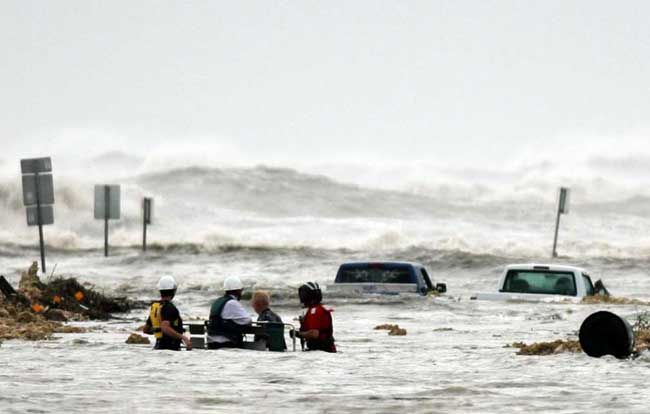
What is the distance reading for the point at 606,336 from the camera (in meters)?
17.8

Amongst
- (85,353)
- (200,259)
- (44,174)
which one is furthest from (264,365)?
(200,259)

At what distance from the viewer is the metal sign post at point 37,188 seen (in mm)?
37938

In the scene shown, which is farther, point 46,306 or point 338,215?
point 338,215

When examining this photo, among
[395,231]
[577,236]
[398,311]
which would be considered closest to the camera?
[398,311]

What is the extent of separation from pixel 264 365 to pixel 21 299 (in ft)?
33.7

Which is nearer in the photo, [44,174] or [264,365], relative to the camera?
[264,365]

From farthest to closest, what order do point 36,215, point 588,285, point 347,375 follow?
point 36,215 → point 588,285 → point 347,375

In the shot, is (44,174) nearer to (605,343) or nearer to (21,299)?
(21,299)

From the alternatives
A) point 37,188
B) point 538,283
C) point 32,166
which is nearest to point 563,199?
point 37,188

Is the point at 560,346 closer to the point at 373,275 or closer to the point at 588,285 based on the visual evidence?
the point at 588,285

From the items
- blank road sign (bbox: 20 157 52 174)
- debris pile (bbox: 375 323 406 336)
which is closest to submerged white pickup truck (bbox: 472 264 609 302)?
debris pile (bbox: 375 323 406 336)

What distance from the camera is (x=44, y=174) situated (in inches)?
1505

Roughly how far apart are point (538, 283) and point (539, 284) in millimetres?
38

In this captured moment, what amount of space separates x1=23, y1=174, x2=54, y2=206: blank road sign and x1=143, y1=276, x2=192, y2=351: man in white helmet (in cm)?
1983
